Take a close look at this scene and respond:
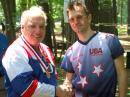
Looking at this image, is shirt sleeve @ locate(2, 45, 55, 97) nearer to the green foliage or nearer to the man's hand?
the man's hand

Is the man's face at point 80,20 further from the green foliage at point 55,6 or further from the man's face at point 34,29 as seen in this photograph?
the green foliage at point 55,6

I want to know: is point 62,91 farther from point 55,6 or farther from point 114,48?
point 55,6

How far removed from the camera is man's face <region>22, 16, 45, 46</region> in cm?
348

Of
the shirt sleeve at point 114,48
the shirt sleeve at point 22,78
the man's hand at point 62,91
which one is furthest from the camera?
the shirt sleeve at point 114,48

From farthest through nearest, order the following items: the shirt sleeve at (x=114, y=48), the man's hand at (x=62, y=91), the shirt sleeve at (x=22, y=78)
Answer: the shirt sleeve at (x=114, y=48) < the man's hand at (x=62, y=91) < the shirt sleeve at (x=22, y=78)

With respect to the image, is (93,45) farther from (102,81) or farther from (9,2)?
(9,2)

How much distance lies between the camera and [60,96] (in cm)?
343

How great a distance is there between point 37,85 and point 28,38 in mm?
417

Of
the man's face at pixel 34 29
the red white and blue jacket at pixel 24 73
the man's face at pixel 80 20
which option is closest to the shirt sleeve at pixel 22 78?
the red white and blue jacket at pixel 24 73

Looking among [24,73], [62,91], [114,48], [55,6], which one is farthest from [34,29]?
[55,6]

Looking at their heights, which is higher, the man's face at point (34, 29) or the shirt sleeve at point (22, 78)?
the man's face at point (34, 29)

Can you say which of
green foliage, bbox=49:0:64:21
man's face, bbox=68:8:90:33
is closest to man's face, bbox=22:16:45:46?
man's face, bbox=68:8:90:33

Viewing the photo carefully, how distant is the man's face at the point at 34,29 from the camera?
3483mm

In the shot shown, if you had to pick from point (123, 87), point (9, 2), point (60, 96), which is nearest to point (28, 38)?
point (60, 96)
